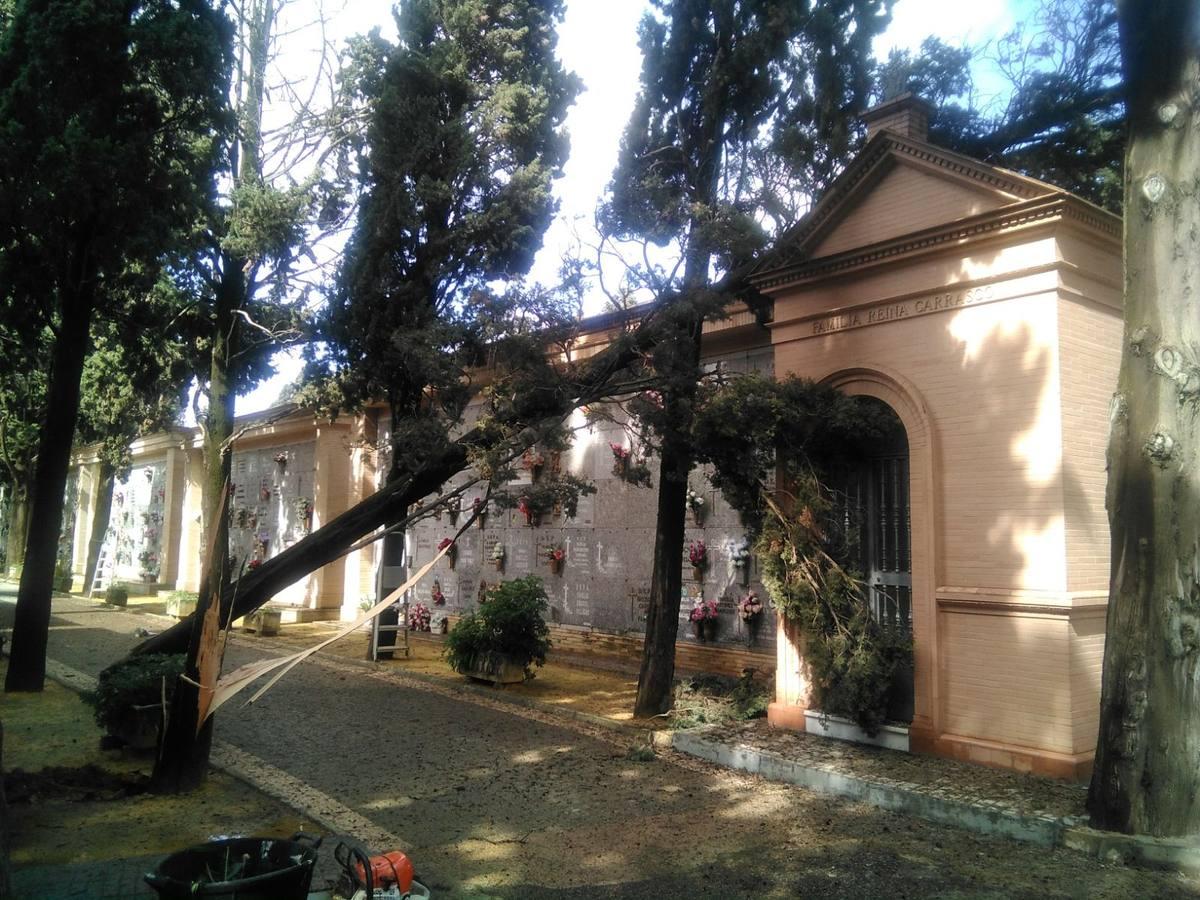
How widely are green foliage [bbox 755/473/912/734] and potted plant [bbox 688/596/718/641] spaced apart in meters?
3.58

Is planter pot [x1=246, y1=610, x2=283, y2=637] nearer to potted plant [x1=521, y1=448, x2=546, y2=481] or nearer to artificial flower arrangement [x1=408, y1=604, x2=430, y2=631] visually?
artificial flower arrangement [x1=408, y1=604, x2=430, y2=631]

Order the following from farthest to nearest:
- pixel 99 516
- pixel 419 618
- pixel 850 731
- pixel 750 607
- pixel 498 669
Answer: pixel 99 516, pixel 419 618, pixel 498 669, pixel 750 607, pixel 850 731

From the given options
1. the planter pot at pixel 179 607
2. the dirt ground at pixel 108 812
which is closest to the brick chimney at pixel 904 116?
the dirt ground at pixel 108 812

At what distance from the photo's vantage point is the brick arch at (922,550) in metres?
8.24

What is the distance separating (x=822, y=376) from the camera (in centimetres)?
962

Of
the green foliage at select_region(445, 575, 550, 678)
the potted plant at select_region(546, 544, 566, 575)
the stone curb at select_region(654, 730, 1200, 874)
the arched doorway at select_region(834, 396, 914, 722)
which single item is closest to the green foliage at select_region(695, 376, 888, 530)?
the arched doorway at select_region(834, 396, 914, 722)

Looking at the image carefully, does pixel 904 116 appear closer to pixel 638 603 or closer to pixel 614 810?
pixel 614 810

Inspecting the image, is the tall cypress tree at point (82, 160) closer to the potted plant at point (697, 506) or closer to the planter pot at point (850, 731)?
the potted plant at point (697, 506)

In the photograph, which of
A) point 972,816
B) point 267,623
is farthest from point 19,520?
point 972,816

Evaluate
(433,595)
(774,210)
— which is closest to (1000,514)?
(774,210)

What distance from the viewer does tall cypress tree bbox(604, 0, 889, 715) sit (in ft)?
32.5

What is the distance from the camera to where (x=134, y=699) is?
8.27m

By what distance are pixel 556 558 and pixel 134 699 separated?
26.5 ft

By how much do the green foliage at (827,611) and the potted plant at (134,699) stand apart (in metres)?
5.78
